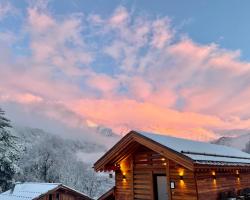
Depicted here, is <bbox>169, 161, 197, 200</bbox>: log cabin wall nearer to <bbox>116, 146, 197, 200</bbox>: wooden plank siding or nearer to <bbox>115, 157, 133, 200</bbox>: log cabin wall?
<bbox>116, 146, 197, 200</bbox>: wooden plank siding

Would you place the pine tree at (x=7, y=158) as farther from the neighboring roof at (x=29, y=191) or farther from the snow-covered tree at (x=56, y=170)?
the snow-covered tree at (x=56, y=170)

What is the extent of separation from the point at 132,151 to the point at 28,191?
15916 mm

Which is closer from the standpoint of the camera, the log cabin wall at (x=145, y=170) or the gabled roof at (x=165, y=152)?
the gabled roof at (x=165, y=152)

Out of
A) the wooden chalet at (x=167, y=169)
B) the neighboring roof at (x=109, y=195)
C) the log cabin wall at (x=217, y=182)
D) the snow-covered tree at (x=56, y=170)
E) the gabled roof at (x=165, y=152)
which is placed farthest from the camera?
the snow-covered tree at (x=56, y=170)

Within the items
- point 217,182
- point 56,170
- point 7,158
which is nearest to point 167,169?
point 217,182

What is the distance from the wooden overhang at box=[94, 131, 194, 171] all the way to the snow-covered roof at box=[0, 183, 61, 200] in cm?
1308

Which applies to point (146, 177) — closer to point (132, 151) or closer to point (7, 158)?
point (132, 151)

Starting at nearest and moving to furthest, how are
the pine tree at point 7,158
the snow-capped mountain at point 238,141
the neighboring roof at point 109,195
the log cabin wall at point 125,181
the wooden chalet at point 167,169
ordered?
1. the wooden chalet at point 167,169
2. the log cabin wall at point 125,181
3. the neighboring roof at point 109,195
4. the pine tree at point 7,158
5. the snow-capped mountain at point 238,141

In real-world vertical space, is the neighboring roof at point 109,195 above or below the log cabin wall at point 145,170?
below

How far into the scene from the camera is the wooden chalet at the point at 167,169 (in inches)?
416

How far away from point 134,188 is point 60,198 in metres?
15.4

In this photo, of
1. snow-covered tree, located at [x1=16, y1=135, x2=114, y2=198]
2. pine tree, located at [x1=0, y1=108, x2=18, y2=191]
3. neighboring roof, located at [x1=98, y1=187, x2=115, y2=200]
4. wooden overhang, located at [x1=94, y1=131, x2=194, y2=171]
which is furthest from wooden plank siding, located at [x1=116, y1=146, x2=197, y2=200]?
snow-covered tree, located at [x1=16, y1=135, x2=114, y2=198]

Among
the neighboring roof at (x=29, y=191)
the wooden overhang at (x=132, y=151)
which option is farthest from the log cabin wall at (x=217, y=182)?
the neighboring roof at (x=29, y=191)

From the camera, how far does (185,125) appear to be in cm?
5244
